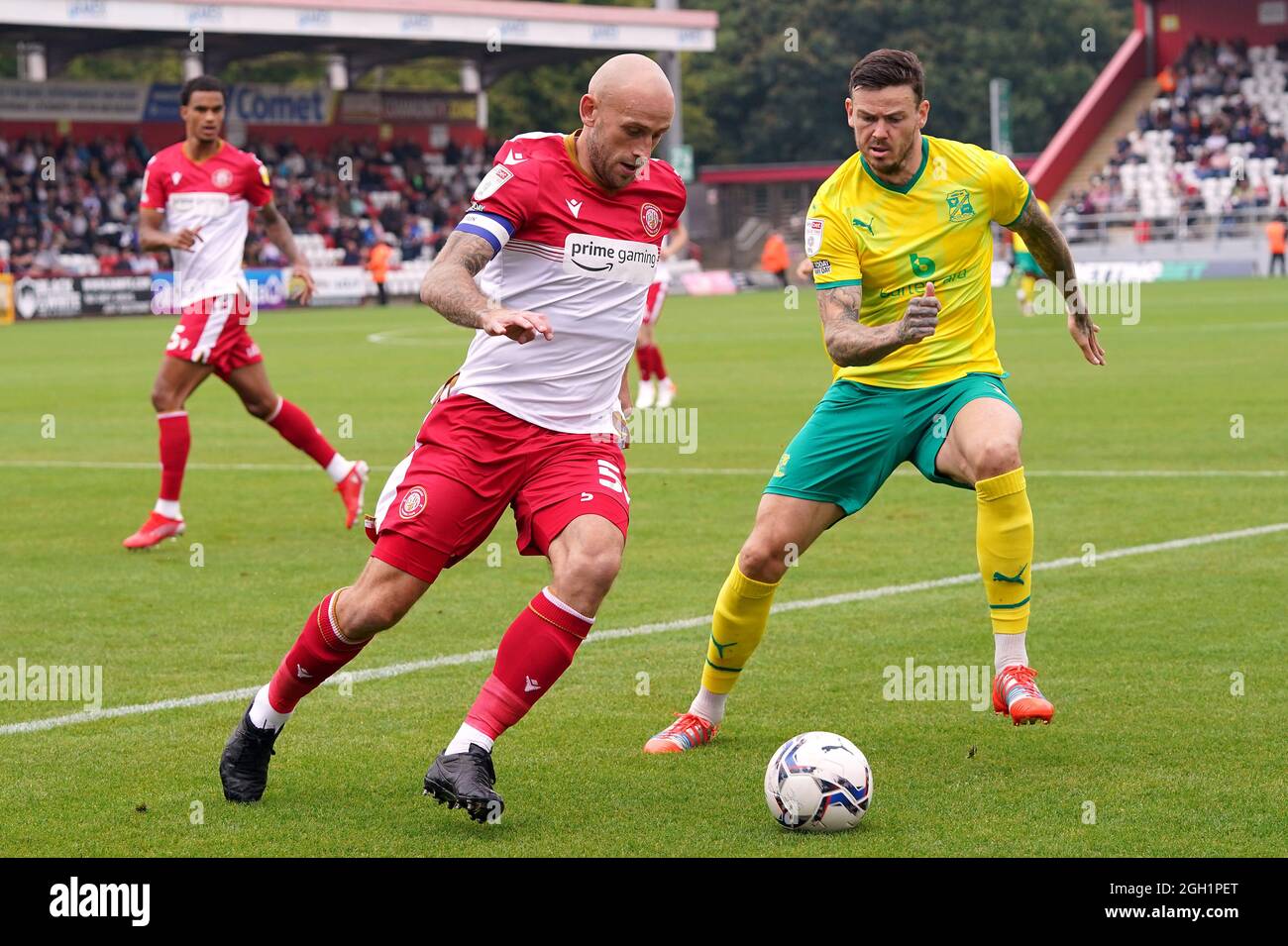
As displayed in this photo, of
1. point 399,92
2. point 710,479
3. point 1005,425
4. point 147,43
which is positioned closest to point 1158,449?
point 710,479

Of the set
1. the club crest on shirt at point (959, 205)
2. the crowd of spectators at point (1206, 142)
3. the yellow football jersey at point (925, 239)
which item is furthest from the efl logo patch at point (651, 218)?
the crowd of spectators at point (1206, 142)

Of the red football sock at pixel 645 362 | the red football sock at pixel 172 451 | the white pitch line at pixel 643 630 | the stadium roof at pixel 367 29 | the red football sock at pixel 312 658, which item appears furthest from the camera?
the stadium roof at pixel 367 29

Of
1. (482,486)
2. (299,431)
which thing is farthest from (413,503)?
(299,431)

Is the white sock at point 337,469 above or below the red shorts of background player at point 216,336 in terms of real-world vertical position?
below

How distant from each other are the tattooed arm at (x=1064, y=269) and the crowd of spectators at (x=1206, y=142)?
43.6m

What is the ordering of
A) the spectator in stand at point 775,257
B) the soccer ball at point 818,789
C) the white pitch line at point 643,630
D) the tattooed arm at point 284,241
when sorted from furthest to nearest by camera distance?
the spectator in stand at point 775,257
the tattooed arm at point 284,241
the white pitch line at point 643,630
the soccer ball at point 818,789

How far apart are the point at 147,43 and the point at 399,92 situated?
9811 mm

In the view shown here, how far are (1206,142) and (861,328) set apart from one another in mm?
50249

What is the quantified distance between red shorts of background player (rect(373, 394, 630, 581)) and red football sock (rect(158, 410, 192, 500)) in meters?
5.44

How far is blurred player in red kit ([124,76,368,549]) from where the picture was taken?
33.5 feet

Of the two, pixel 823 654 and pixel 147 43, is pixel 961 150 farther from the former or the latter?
pixel 147 43

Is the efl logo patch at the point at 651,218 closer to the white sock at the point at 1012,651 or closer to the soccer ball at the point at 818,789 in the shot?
the soccer ball at the point at 818,789

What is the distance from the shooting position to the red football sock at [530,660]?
196 inches

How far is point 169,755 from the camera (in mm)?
5699
